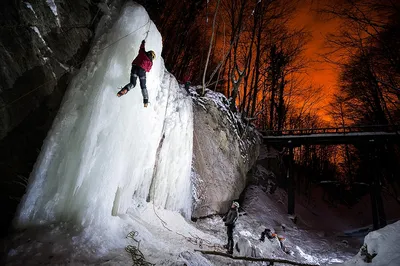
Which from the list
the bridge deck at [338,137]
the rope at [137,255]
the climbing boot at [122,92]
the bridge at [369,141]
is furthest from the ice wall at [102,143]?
the bridge at [369,141]

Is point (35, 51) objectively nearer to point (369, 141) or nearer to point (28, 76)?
point (28, 76)

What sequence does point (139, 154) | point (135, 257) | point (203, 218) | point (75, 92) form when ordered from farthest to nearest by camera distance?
point (203, 218) < point (139, 154) < point (75, 92) < point (135, 257)

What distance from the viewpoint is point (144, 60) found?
4715 millimetres

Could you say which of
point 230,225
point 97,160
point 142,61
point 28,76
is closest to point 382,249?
point 230,225

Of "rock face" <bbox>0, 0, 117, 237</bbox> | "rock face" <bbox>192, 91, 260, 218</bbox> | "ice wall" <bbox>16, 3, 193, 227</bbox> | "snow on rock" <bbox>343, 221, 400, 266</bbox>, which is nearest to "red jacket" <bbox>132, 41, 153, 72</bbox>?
"ice wall" <bbox>16, 3, 193, 227</bbox>

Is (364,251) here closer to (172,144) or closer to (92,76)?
(172,144)

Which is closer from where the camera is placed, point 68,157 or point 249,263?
point 68,157

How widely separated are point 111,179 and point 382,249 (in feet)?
14.4

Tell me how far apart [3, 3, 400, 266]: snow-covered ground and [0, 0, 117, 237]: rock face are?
380 mm

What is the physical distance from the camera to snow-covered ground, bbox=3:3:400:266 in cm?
337

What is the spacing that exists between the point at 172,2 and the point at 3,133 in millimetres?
13215

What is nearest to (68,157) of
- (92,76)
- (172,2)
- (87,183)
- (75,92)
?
(87,183)

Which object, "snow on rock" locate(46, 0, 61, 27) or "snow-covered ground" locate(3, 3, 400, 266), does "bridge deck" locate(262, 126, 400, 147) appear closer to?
"snow-covered ground" locate(3, 3, 400, 266)

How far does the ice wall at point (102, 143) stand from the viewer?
379 cm
